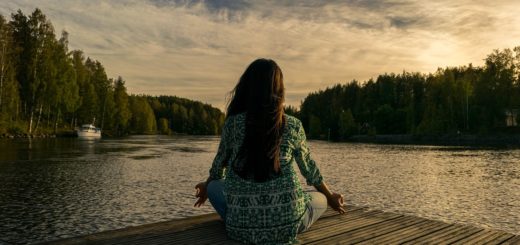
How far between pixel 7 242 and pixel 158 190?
28.5 ft

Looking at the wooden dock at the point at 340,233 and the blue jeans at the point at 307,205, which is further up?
the blue jeans at the point at 307,205

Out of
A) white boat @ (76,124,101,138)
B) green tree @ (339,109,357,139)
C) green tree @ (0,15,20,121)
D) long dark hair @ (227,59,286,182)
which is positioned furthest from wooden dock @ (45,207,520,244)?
green tree @ (339,109,357,139)

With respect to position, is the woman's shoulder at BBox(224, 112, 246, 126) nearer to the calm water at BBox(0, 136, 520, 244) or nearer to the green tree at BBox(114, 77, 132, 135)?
the calm water at BBox(0, 136, 520, 244)

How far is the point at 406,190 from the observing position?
1989 centimetres

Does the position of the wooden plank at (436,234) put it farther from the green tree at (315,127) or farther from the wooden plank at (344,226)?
the green tree at (315,127)

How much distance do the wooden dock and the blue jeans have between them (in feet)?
1.17

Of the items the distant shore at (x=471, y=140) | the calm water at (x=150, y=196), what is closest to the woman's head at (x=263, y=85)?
the calm water at (x=150, y=196)

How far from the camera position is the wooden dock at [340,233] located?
5.55 meters

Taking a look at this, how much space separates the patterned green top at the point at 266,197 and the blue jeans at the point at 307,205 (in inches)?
13.8

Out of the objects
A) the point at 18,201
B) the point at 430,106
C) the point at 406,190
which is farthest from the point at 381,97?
the point at 18,201

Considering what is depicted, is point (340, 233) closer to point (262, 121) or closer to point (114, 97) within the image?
point (262, 121)

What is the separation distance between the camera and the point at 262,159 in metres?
4.53

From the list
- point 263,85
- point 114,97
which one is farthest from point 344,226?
point 114,97

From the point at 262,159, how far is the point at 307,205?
3.75 ft
